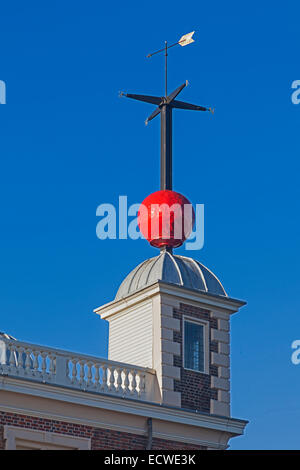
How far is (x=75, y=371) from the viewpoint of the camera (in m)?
26.3

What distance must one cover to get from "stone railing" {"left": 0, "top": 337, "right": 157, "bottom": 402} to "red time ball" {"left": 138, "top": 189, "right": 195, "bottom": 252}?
3.96 metres

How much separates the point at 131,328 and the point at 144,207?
3.34m

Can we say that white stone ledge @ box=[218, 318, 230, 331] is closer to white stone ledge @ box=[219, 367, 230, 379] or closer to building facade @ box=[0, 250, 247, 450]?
building facade @ box=[0, 250, 247, 450]

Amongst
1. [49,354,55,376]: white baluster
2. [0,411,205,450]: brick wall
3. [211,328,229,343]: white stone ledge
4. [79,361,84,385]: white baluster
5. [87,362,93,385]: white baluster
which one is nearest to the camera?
[0,411,205,450]: brick wall

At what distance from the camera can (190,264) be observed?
97.7 feet

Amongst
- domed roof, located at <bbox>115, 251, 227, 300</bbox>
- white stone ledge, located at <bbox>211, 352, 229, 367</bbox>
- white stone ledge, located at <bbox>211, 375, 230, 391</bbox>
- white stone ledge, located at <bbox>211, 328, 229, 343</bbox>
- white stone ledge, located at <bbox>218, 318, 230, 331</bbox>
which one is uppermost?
domed roof, located at <bbox>115, 251, 227, 300</bbox>

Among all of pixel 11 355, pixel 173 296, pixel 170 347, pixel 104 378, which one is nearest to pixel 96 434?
pixel 104 378

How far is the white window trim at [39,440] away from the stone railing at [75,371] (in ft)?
3.78

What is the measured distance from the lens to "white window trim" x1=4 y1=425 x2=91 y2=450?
24641 millimetres

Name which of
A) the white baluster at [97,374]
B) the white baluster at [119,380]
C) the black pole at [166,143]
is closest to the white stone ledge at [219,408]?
the white baluster at [119,380]

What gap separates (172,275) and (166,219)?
1.76 m

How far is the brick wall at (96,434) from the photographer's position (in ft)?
81.6

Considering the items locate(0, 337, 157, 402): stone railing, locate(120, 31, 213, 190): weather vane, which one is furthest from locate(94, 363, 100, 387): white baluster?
locate(120, 31, 213, 190): weather vane
